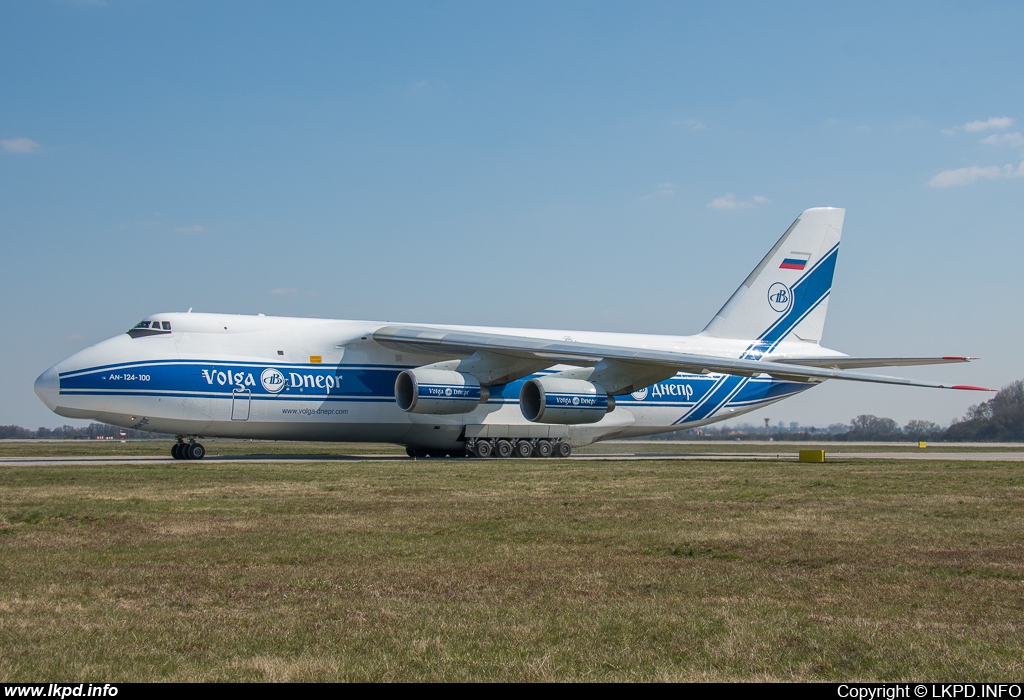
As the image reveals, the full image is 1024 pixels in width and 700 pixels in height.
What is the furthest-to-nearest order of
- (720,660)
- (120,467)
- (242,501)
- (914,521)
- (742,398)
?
1. (742,398)
2. (120,467)
3. (242,501)
4. (914,521)
5. (720,660)

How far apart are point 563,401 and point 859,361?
881 cm

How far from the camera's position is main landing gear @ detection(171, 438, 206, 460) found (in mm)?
23906

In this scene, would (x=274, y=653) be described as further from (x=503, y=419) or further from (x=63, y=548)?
(x=503, y=419)

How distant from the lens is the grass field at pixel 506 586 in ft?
16.3

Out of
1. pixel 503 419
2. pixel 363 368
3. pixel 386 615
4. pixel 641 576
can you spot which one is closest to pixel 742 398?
pixel 503 419

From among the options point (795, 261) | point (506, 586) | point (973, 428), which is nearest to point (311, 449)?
point (795, 261)

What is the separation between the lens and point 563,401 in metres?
24.4

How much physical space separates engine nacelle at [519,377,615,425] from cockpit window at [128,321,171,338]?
897cm

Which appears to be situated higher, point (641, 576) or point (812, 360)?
point (812, 360)

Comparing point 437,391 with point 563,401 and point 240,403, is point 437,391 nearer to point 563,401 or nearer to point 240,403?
point 563,401

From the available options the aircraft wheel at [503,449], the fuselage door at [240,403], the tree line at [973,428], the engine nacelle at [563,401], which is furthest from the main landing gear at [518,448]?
the tree line at [973,428]

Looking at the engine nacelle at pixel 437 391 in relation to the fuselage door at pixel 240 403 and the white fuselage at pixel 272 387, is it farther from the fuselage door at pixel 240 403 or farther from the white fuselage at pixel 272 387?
the fuselage door at pixel 240 403

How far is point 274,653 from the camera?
16.8ft

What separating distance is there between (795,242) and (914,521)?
21.0 metres
